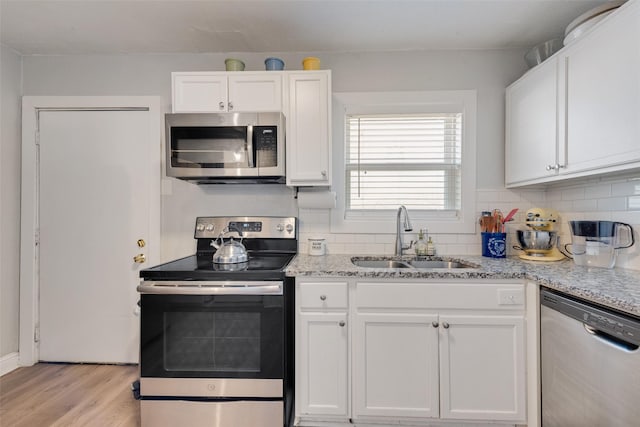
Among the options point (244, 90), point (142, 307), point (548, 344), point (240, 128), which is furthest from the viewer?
point (244, 90)

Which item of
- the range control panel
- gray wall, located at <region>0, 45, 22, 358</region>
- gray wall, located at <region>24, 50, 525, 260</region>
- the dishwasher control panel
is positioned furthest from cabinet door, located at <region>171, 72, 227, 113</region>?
the dishwasher control panel

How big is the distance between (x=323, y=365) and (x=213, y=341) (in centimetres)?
58

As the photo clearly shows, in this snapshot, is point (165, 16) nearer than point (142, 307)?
No

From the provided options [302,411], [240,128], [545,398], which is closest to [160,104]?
[240,128]

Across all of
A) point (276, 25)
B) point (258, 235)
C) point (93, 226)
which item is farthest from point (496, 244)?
point (93, 226)

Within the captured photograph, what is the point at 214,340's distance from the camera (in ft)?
4.93

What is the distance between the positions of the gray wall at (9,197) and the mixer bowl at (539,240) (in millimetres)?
3600

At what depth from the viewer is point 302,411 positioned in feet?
5.12

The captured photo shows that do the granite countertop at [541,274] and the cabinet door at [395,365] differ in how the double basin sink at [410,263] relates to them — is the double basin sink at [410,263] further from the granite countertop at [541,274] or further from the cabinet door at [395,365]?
the cabinet door at [395,365]

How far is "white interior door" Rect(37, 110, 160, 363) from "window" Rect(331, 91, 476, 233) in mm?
1440

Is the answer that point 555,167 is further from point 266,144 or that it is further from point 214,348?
point 214,348

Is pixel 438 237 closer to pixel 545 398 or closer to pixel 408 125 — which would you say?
pixel 408 125

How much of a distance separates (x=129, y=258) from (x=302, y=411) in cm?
167

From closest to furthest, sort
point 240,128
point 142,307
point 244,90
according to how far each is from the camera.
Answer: point 142,307 < point 240,128 < point 244,90
